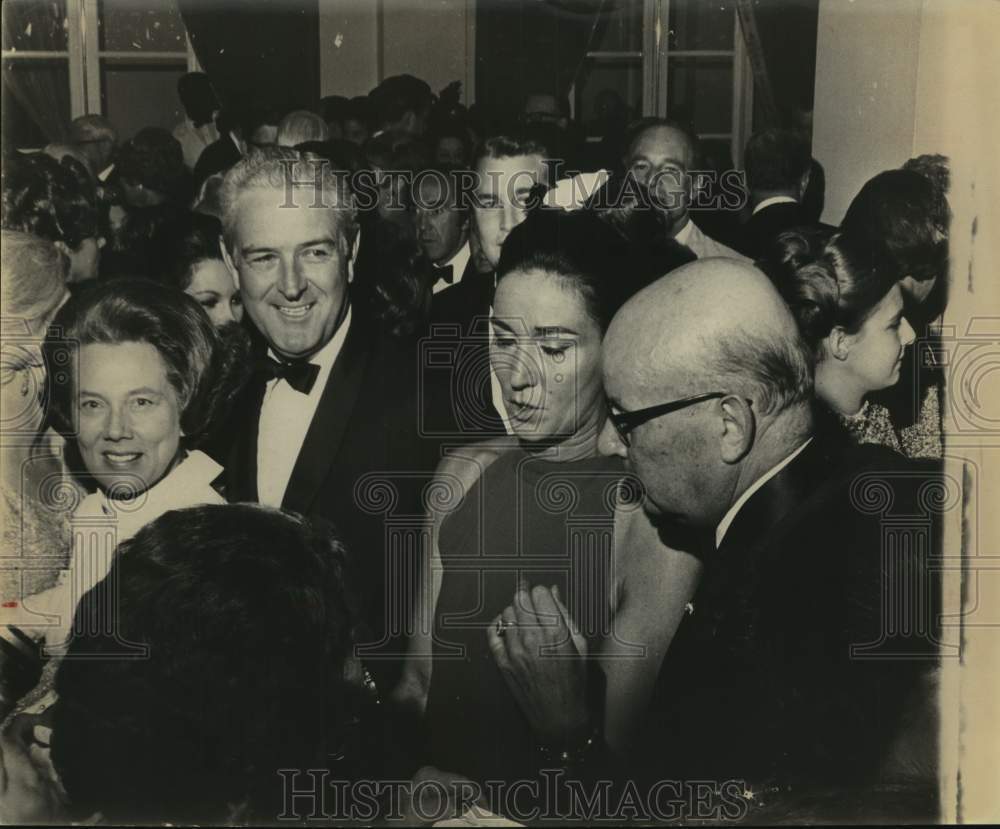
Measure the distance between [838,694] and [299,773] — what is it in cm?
177

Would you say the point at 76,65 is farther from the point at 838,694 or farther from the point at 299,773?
the point at 838,694

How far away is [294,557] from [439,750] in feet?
2.58

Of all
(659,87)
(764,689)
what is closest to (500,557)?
(764,689)

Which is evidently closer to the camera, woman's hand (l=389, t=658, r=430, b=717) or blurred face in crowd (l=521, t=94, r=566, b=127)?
blurred face in crowd (l=521, t=94, r=566, b=127)

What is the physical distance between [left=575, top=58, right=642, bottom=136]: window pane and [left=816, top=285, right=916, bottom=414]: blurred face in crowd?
3.18 feet

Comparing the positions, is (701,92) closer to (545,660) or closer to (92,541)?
(545,660)

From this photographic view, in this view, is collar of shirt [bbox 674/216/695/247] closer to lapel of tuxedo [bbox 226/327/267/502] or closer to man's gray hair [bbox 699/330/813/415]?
man's gray hair [bbox 699/330/813/415]

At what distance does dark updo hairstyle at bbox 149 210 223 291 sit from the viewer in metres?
4.37

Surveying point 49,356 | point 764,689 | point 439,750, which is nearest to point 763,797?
point 764,689

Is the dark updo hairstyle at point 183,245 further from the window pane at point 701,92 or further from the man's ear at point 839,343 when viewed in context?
the man's ear at point 839,343

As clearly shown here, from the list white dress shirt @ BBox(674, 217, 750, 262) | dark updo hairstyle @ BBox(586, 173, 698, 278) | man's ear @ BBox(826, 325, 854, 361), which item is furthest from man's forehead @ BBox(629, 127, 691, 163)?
man's ear @ BBox(826, 325, 854, 361)

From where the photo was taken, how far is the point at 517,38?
433 centimetres

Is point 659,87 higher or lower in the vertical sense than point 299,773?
higher

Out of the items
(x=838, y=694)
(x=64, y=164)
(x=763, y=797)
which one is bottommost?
(x=763, y=797)
